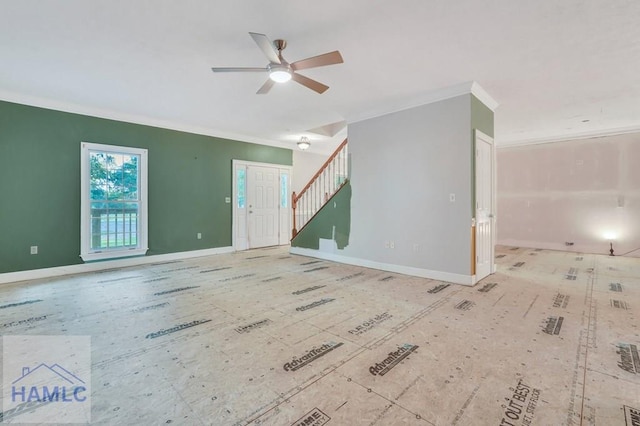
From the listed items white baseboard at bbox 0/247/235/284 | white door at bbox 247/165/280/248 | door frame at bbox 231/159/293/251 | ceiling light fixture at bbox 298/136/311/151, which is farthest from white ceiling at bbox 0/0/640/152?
white baseboard at bbox 0/247/235/284

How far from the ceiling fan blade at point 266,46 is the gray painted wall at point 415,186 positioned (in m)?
2.65

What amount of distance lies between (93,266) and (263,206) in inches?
146

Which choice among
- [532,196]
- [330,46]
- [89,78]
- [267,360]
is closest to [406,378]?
[267,360]

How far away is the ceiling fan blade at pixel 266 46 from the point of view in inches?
94.9

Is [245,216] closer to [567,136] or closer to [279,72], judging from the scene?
[279,72]

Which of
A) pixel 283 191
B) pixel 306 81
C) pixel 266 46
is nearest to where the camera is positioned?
pixel 266 46

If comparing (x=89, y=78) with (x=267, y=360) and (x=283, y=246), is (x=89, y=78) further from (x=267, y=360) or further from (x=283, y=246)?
(x=283, y=246)

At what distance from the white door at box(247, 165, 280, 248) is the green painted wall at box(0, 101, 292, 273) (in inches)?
45.8

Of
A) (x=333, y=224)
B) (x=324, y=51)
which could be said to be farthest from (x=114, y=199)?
(x=324, y=51)

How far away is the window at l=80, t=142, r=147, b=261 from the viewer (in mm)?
4996

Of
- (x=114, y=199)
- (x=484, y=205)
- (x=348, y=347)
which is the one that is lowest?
(x=348, y=347)

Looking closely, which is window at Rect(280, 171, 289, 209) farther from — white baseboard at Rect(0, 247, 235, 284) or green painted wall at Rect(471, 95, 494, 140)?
green painted wall at Rect(471, 95, 494, 140)

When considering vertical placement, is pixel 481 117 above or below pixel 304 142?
below

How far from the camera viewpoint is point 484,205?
4.57 metres
